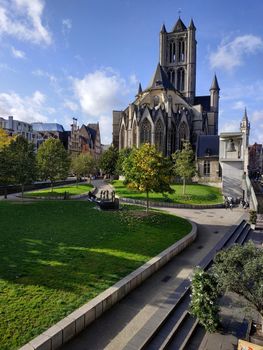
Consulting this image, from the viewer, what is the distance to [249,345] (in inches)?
225

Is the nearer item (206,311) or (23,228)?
(206,311)

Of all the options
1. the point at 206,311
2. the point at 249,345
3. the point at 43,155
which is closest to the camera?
the point at 249,345

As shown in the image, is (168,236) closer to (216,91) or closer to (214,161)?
(214,161)

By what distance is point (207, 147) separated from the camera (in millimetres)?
52469

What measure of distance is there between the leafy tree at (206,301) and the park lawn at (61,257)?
2.70 meters

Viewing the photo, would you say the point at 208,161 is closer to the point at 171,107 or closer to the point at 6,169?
the point at 171,107

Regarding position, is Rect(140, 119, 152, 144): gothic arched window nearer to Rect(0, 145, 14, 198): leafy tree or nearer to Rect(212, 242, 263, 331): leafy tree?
Rect(0, 145, 14, 198): leafy tree

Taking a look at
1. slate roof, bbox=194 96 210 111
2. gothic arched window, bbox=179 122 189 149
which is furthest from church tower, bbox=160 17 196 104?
gothic arched window, bbox=179 122 189 149

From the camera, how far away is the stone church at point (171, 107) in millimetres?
58625

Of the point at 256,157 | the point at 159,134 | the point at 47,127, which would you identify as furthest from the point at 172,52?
the point at 256,157

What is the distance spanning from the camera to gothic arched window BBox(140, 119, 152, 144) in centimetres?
5838

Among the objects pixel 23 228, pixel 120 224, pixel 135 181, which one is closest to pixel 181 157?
pixel 135 181

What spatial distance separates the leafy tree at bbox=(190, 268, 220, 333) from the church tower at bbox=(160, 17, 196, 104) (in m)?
78.2

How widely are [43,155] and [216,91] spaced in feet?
218
